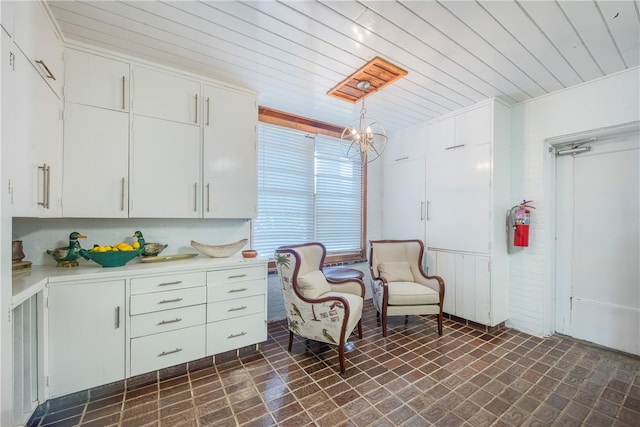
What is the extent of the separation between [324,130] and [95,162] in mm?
2671

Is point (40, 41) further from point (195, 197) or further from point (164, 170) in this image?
point (195, 197)

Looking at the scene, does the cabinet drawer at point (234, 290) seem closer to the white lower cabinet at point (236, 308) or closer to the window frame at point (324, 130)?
the white lower cabinet at point (236, 308)

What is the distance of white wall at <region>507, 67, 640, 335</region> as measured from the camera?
105 inches

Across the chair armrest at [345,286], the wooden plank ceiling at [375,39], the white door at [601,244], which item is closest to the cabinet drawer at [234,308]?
the chair armrest at [345,286]

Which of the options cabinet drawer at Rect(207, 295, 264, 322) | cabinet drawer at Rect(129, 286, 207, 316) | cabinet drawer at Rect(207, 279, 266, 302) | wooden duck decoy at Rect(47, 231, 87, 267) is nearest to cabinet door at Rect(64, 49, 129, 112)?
wooden duck decoy at Rect(47, 231, 87, 267)

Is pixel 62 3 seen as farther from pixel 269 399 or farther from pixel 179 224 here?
pixel 269 399

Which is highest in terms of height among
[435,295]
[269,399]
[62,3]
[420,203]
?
[62,3]

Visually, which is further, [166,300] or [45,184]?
[166,300]

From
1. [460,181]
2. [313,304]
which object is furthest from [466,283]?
[313,304]

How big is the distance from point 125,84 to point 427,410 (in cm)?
336

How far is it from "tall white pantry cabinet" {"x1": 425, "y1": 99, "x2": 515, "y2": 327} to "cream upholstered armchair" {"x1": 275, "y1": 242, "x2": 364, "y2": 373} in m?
1.42

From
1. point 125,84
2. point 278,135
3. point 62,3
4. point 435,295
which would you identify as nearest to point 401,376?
point 435,295

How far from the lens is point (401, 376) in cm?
215

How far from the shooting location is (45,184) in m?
1.66
